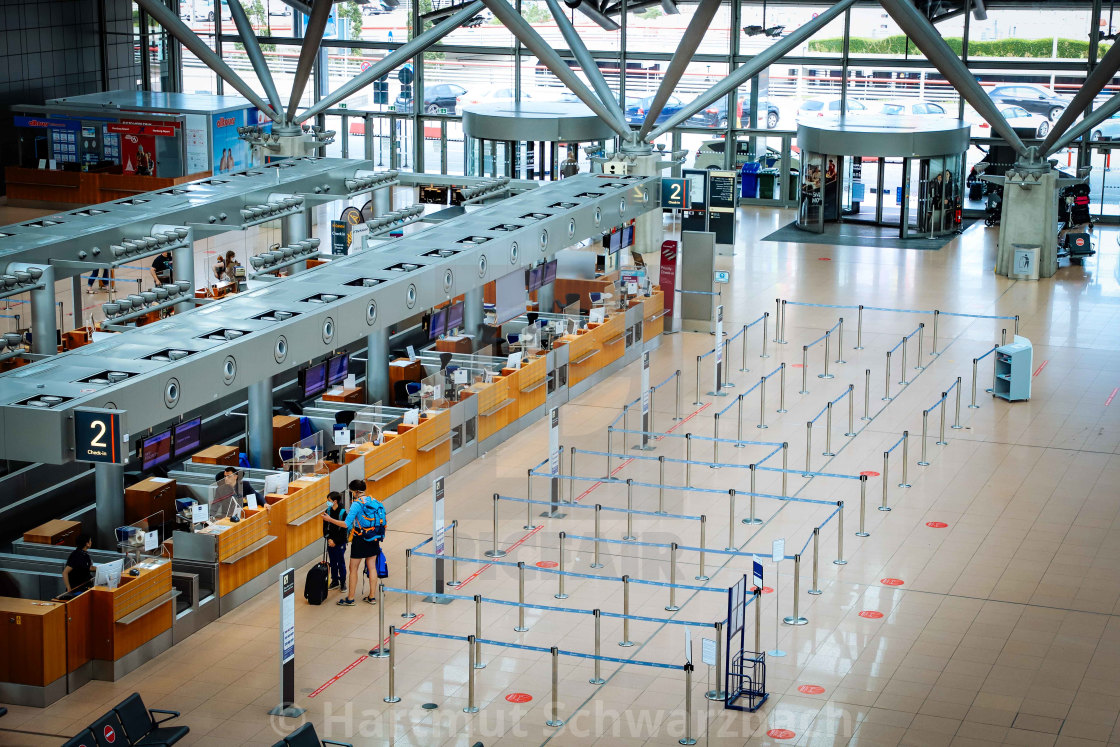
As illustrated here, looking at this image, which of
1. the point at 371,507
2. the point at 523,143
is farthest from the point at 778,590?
the point at 523,143

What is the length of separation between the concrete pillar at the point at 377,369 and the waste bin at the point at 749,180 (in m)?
21.1

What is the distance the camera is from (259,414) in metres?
16.6

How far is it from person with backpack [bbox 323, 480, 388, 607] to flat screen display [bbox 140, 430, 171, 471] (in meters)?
2.24

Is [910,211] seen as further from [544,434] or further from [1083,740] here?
[1083,740]

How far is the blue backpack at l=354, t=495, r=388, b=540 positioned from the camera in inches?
569

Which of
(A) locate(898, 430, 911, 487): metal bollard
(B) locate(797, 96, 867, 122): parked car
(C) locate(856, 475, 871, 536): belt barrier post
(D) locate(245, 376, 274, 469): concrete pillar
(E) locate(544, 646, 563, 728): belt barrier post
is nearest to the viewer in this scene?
(E) locate(544, 646, 563, 728): belt barrier post

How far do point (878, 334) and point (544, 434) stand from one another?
7766 millimetres

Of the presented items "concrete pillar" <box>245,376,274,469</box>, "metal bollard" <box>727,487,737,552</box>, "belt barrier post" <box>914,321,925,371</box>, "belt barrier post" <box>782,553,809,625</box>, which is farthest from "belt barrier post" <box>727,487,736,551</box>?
"belt barrier post" <box>914,321,925,371</box>

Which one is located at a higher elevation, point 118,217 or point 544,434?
point 118,217

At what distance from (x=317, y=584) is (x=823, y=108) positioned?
26967 millimetres

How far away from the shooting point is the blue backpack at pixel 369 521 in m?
14.5

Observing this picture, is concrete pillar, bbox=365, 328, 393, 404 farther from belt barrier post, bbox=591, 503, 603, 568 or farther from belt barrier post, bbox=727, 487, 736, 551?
belt barrier post, bbox=727, 487, 736, 551

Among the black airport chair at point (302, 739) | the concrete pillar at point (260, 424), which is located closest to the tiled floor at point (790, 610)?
the black airport chair at point (302, 739)

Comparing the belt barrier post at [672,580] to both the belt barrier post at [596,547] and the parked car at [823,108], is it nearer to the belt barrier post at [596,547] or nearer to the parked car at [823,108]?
the belt barrier post at [596,547]
